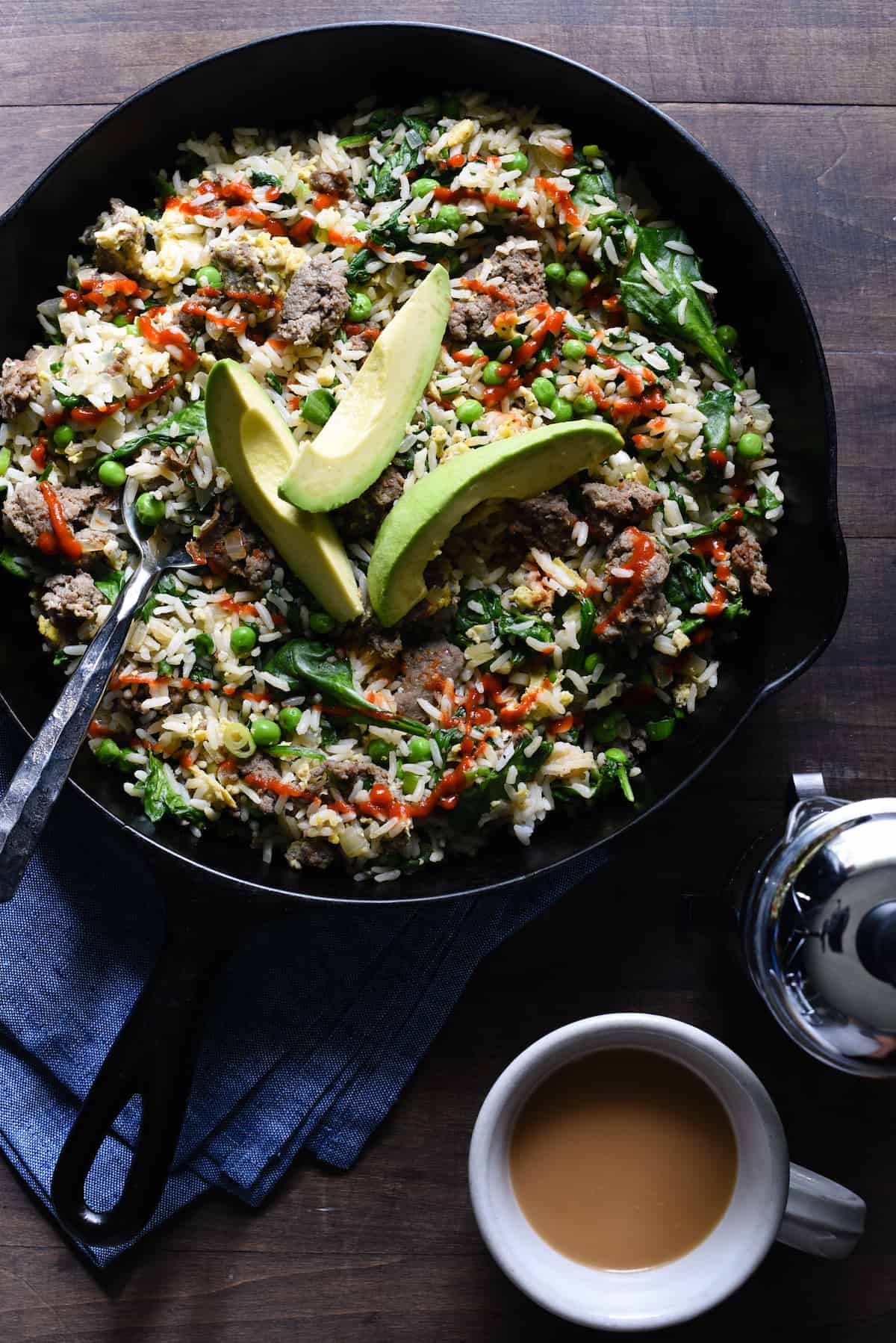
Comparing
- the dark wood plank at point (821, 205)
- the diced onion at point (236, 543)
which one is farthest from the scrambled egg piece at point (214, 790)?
the dark wood plank at point (821, 205)

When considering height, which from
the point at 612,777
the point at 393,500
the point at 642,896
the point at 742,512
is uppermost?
the point at 393,500

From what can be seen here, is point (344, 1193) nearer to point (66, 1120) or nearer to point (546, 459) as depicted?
point (66, 1120)

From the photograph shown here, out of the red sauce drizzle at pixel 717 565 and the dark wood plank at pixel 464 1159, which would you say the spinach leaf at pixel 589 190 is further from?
the dark wood plank at pixel 464 1159

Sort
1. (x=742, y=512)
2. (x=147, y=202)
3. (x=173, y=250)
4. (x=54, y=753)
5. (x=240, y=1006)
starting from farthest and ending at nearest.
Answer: (x=240, y=1006) → (x=147, y=202) → (x=742, y=512) → (x=173, y=250) → (x=54, y=753)

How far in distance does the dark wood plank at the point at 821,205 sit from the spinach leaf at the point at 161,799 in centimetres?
262

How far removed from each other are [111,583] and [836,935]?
237cm

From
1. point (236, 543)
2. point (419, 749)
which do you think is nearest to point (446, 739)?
point (419, 749)

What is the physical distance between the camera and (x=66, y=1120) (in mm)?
3688

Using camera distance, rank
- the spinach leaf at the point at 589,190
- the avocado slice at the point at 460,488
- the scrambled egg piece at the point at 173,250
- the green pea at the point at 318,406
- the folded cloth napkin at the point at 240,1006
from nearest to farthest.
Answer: the avocado slice at the point at 460,488, the green pea at the point at 318,406, the scrambled egg piece at the point at 173,250, the spinach leaf at the point at 589,190, the folded cloth napkin at the point at 240,1006

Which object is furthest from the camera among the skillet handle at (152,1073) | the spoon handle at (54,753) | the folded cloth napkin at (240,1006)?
the folded cloth napkin at (240,1006)

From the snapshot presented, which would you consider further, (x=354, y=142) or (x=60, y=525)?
(x=354, y=142)

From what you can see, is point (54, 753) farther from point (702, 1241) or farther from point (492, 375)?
point (702, 1241)

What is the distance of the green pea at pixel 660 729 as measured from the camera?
3.46m

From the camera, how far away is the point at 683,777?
331 centimetres
